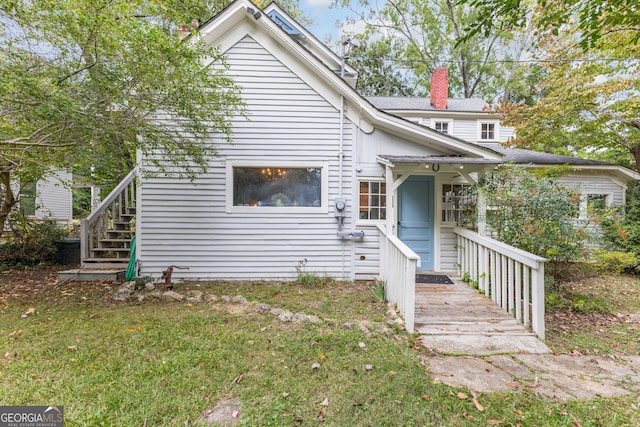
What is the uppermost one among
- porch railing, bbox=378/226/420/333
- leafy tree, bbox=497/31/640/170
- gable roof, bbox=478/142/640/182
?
leafy tree, bbox=497/31/640/170

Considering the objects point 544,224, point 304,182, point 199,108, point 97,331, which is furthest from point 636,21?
point 97,331

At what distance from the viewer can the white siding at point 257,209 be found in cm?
561

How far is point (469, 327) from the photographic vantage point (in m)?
3.68

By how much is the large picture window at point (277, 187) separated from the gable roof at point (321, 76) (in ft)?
4.97

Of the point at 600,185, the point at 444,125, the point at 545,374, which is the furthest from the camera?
the point at 444,125

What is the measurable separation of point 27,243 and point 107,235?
8.31ft

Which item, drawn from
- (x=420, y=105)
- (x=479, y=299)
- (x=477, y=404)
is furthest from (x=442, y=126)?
(x=477, y=404)

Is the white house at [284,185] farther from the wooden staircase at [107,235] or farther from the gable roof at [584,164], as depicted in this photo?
the gable roof at [584,164]

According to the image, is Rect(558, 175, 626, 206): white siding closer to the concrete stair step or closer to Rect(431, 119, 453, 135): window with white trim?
Rect(431, 119, 453, 135): window with white trim

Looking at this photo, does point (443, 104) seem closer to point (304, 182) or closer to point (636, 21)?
point (636, 21)

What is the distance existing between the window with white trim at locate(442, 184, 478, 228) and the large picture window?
9.33 ft

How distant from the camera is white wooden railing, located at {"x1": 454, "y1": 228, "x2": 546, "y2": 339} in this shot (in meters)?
3.50

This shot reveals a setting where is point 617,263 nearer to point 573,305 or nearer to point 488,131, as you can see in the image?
point 573,305

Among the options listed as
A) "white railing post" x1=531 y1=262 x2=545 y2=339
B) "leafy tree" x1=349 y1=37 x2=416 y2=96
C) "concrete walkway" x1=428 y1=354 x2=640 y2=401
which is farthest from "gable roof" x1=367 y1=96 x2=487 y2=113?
"concrete walkway" x1=428 y1=354 x2=640 y2=401
